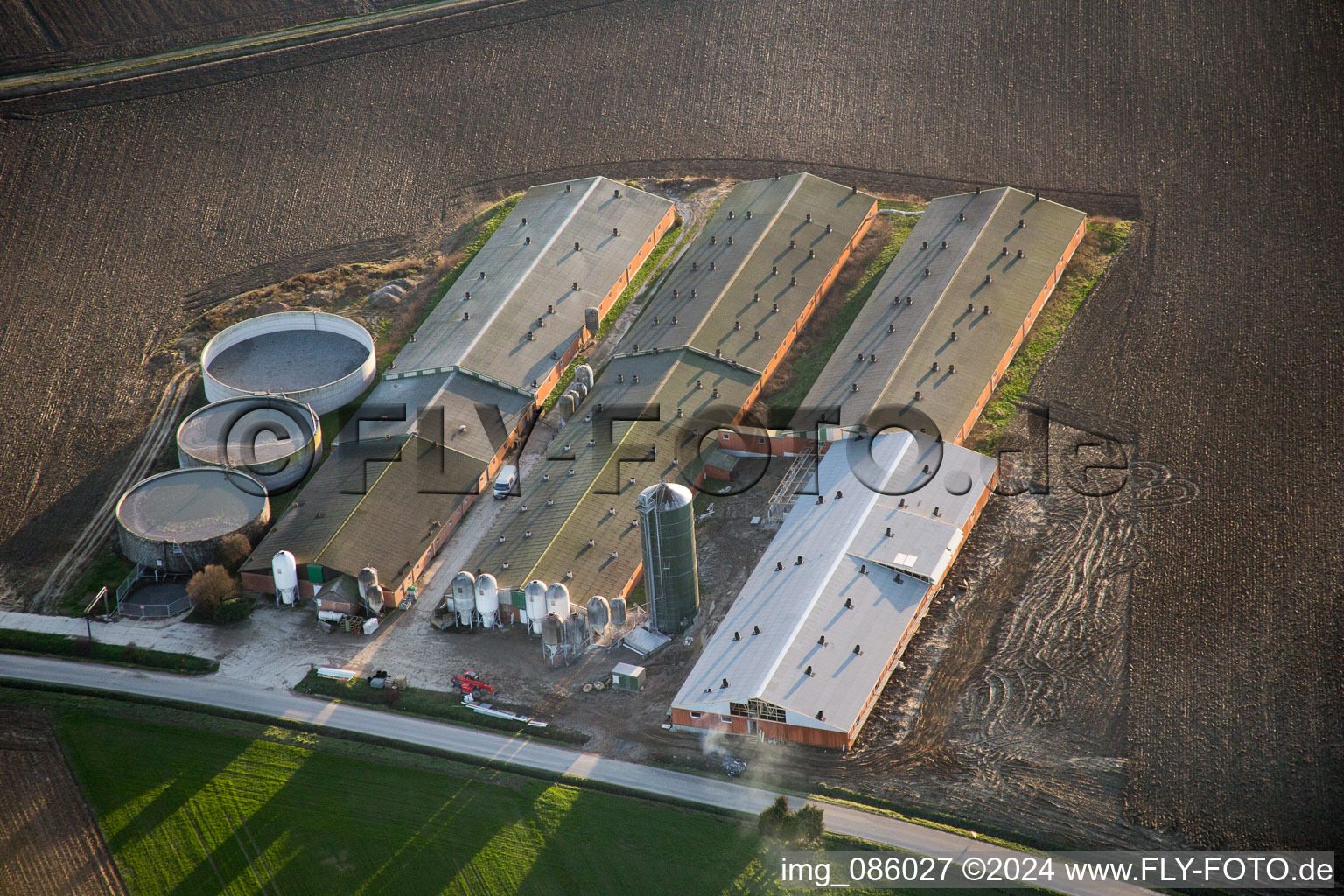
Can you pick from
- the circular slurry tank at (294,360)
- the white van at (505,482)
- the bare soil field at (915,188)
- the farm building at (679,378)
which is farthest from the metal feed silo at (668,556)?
the circular slurry tank at (294,360)

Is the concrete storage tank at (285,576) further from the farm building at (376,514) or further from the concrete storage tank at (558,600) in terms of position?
the concrete storage tank at (558,600)

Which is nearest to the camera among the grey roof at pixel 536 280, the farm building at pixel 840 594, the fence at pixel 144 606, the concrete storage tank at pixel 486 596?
the farm building at pixel 840 594

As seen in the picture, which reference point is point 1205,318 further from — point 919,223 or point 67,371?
point 67,371

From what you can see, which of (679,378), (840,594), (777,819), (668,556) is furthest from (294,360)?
(777,819)

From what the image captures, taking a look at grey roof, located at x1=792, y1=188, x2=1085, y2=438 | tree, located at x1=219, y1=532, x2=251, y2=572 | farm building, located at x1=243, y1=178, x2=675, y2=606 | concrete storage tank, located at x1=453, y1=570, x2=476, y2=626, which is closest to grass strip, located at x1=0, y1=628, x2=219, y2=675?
tree, located at x1=219, y1=532, x2=251, y2=572

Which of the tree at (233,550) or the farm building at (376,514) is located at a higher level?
the farm building at (376,514)

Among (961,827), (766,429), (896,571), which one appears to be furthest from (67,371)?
(961,827)
